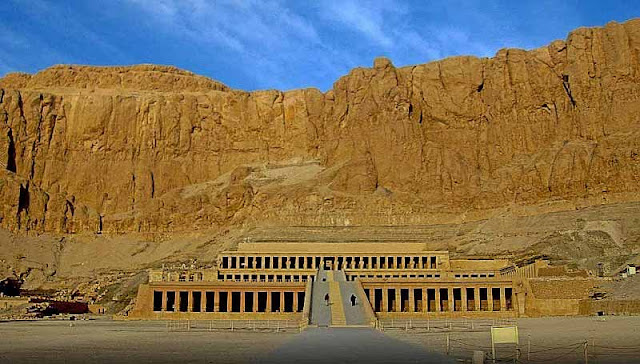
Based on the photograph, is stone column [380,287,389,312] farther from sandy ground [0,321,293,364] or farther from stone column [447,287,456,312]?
sandy ground [0,321,293,364]

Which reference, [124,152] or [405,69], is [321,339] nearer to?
[405,69]

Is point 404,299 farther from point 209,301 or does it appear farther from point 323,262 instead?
point 323,262

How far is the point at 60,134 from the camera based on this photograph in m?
167

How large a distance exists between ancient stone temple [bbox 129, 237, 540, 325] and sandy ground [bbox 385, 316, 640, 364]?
12.8 metres

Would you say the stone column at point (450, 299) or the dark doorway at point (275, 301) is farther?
the dark doorway at point (275, 301)

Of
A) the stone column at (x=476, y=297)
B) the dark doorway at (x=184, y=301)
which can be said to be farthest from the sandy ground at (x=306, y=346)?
the dark doorway at (x=184, y=301)

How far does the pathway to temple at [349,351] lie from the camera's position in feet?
86.9

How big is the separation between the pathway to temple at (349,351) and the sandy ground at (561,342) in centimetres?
138

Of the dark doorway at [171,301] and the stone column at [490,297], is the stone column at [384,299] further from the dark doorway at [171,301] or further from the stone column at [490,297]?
the dark doorway at [171,301]

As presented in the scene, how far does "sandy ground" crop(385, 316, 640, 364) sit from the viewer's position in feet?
93.2

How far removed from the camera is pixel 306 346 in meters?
32.5

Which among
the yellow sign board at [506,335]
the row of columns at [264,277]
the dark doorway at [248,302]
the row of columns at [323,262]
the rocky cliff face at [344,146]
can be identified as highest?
the rocky cliff face at [344,146]

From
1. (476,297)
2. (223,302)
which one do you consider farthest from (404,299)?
(223,302)

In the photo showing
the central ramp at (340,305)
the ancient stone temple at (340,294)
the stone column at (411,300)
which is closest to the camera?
the central ramp at (340,305)
